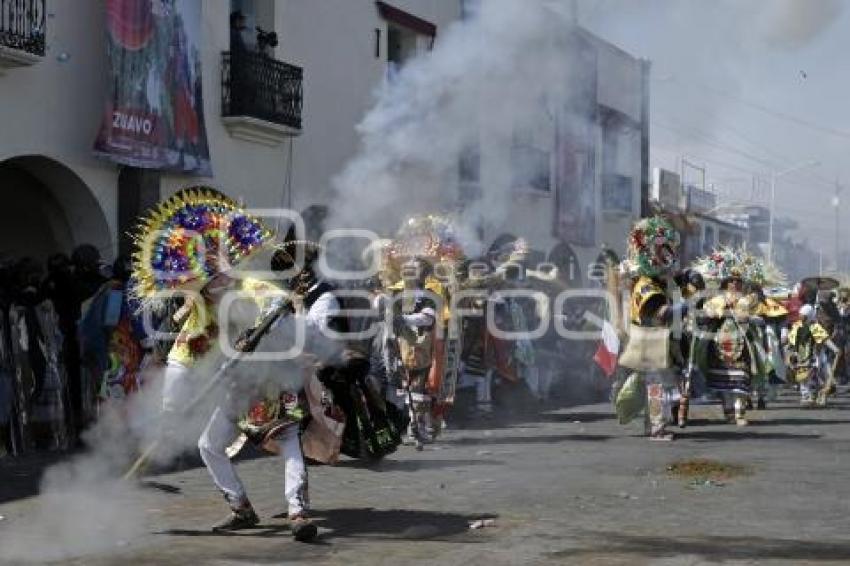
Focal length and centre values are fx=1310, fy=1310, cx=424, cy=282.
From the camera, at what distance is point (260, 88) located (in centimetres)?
1653

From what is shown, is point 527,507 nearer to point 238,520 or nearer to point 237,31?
point 238,520

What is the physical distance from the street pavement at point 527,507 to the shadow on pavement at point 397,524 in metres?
0.01

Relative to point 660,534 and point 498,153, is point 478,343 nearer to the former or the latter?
point 498,153

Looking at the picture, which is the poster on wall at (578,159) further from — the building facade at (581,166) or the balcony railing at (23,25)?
the balcony railing at (23,25)

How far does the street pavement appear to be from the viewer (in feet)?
22.4

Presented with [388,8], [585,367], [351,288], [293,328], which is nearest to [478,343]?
[351,288]

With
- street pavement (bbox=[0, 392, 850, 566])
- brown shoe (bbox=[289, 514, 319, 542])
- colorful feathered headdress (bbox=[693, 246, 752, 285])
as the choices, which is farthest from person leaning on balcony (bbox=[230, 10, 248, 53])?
brown shoe (bbox=[289, 514, 319, 542])

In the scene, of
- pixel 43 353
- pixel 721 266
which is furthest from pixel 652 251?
pixel 43 353

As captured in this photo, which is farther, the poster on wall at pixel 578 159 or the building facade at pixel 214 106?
the poster on wall at pixel 578 159

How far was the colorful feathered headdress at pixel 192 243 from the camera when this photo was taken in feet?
24.4

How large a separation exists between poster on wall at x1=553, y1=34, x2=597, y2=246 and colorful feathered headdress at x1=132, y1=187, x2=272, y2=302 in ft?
28.5

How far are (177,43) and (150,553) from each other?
9015 millimetres

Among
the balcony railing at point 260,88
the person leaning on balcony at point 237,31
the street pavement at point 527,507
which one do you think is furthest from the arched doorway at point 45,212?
the street pavement at point 527,507

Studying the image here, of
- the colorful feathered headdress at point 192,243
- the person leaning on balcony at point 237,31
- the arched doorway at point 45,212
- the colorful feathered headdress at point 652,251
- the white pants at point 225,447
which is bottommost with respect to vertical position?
the white pants at point 225,447
